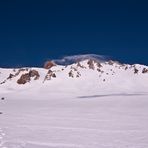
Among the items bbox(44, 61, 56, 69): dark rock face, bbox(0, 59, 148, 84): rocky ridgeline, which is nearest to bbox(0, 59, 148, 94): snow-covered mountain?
bbox(0, 59, 148, 84): rocky ridgeline

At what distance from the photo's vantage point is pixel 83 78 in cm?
7556

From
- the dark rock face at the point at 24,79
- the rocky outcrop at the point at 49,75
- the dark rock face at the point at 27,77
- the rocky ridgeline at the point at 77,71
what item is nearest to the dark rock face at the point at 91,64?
the rocky ridgeline at the point at 77,71

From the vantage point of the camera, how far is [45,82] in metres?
75.4

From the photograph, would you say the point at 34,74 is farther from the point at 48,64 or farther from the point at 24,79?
the point at 48,64

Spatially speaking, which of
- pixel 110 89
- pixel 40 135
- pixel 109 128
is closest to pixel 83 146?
pixel 40 135

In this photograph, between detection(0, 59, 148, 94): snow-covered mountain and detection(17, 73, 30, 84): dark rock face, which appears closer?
detection(0, 59, 148, 94): snow-covered mountain

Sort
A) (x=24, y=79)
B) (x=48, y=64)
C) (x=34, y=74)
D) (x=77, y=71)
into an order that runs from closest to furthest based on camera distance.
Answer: (x=77, y=71)
(x=24, y=79)
(x=34, y=74)
(x=48, y=64)

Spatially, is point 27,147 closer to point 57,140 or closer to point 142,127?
point 57,140

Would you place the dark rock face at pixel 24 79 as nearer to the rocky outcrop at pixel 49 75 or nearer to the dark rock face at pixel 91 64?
the rocky outcrop at pixel 49 75

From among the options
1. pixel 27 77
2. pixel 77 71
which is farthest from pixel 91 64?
pixel 27 77

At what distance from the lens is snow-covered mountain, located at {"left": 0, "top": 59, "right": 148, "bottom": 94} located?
226 ft

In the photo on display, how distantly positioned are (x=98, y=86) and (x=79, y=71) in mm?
9759

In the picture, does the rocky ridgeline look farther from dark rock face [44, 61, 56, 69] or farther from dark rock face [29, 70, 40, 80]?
dark rock face [44, 61, 56, 69]

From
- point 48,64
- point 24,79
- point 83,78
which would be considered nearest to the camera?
point 83,78
